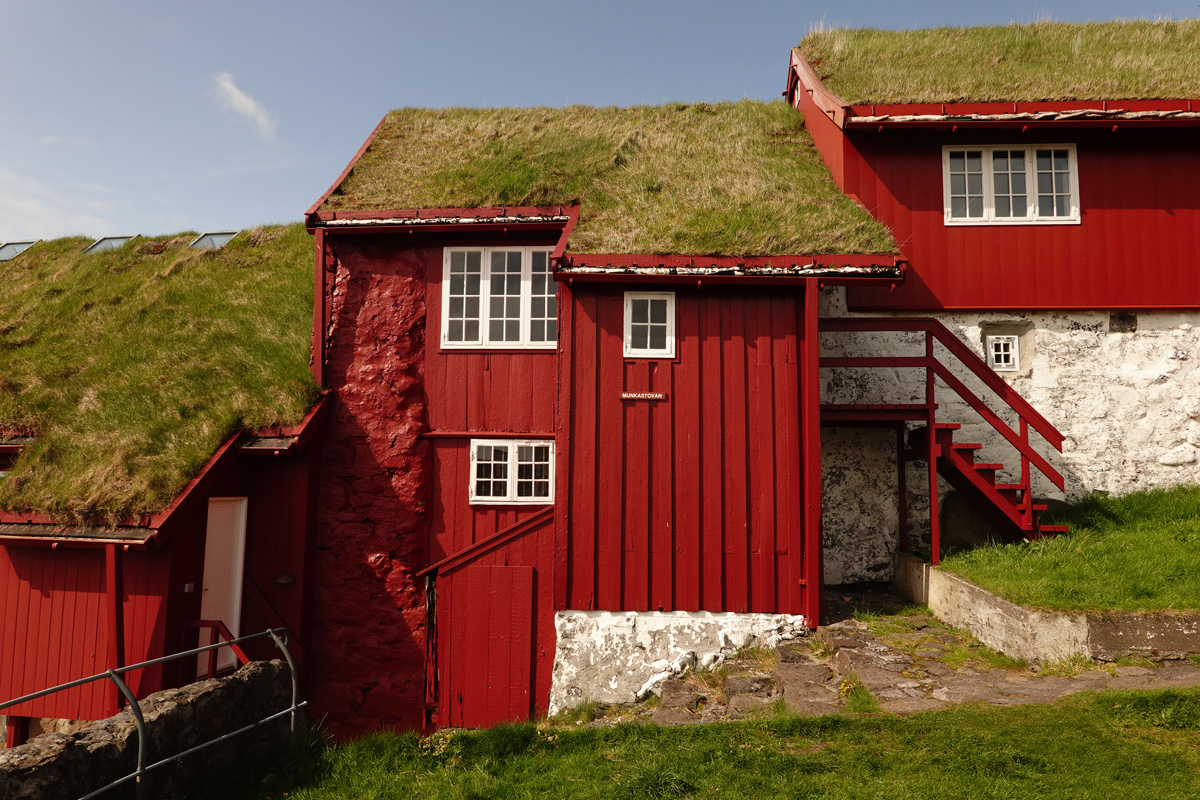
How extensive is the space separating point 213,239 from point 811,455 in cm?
1431

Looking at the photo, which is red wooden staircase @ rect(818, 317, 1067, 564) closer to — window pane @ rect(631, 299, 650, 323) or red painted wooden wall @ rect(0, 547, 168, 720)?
window pane @ rect(631, 299, 650, 323)

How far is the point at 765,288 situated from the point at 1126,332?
5810 millimetres

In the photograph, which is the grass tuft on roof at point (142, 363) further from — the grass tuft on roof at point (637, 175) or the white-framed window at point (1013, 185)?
the white-framed window at point (1013, 185)

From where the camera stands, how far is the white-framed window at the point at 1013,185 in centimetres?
1037

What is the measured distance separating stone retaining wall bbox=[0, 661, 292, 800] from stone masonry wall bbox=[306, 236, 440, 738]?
83.7 inches

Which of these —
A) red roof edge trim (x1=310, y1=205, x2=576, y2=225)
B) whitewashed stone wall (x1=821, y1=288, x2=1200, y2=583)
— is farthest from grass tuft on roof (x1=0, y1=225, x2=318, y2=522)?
whitewashed stone wall (x1=821, y1=288, x2=1200, y2=583)

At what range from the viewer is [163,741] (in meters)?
5.50

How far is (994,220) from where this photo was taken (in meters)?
10.4

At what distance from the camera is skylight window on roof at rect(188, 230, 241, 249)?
15620mm

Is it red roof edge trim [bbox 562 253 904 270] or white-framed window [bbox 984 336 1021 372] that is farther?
white-framed window [bbox 984 336 1021 372]

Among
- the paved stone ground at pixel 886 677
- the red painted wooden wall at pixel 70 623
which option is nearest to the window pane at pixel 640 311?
the paved stone ground at pixel 886 677

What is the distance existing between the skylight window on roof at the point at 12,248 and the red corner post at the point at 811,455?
1834 cm

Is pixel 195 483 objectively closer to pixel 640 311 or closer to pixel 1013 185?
pixel 640 311

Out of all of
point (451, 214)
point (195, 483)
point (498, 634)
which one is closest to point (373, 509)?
point (195, 483)
